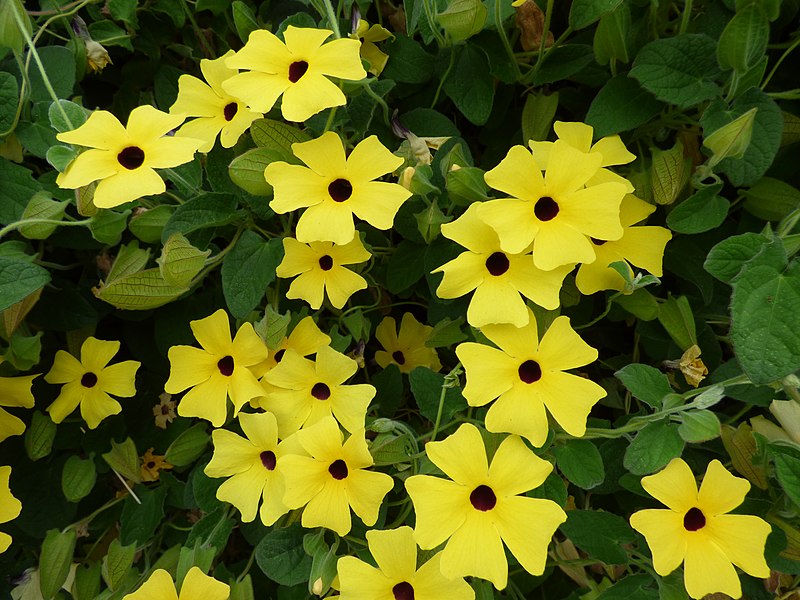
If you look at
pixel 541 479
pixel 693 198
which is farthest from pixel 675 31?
pixel 541 479

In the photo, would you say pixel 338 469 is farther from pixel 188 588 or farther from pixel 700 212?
A: pixel 700 212

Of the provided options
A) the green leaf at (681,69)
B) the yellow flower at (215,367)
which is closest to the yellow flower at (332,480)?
the yellow flower at (215,367)

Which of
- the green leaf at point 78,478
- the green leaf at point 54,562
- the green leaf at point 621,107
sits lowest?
the green leaf at point 54,562

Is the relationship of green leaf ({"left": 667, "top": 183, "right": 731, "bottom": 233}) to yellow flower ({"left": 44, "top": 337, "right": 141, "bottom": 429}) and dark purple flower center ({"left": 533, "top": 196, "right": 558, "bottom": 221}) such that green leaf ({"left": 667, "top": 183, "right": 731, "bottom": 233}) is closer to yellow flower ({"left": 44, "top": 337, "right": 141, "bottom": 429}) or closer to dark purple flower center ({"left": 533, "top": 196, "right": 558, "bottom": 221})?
dark purple flower center ({"left": 533, "top": 196, "right": 558, "bottom": 221})

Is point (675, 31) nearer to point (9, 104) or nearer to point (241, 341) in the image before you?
point (241, 341)

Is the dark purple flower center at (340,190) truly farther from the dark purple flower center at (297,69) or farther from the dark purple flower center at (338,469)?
the dark purple flower center at (338,469)

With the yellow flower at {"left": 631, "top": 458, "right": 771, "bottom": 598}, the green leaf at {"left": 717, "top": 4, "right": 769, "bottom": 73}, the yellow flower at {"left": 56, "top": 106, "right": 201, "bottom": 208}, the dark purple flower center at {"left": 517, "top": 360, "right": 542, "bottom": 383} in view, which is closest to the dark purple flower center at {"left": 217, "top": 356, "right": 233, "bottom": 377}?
the yellow flower at {"left": 56, "top": 106, "right": 201, "bottom": 208}

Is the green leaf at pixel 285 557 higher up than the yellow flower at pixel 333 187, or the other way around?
the yellow flower at pixel 333 187
